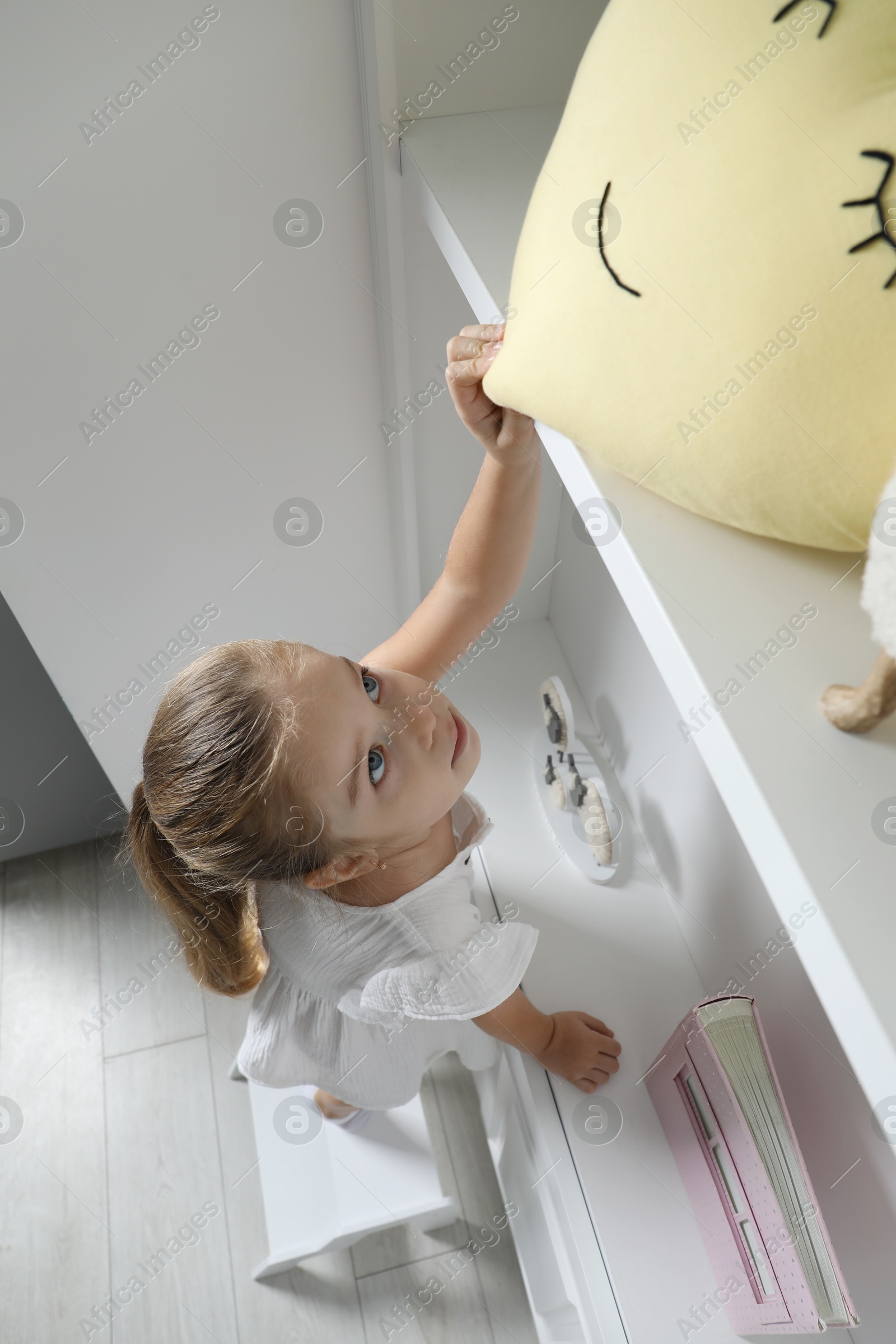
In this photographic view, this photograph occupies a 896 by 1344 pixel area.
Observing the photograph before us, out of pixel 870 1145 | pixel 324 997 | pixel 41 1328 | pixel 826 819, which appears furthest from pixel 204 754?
pixel 41 1328

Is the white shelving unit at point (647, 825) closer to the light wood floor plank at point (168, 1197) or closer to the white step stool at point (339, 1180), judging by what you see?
the white step stool at point (339, 1180)

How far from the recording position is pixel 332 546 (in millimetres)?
1137

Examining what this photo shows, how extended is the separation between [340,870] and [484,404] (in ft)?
1.26

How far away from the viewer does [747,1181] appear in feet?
2.00

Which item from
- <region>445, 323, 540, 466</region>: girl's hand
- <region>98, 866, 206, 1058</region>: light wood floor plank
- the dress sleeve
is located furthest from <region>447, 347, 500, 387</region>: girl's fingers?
<region>98, 866, 206, 1058</region>: light wood floor plank

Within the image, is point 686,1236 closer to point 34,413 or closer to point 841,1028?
point 841,1028

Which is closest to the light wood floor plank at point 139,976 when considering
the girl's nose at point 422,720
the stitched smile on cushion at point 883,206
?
the girl's nose at point 422,720

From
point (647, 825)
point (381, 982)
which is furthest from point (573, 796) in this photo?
point (381, 982)

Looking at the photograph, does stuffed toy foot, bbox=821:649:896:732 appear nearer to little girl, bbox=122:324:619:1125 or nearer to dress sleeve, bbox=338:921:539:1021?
little girl, bbox=122:324:619:1125

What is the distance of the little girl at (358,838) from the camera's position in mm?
640

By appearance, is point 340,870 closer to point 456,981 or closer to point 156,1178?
point 456,981

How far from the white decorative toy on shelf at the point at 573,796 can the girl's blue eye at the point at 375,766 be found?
319mm

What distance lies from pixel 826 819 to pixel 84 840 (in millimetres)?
1459

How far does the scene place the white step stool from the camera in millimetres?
1040
